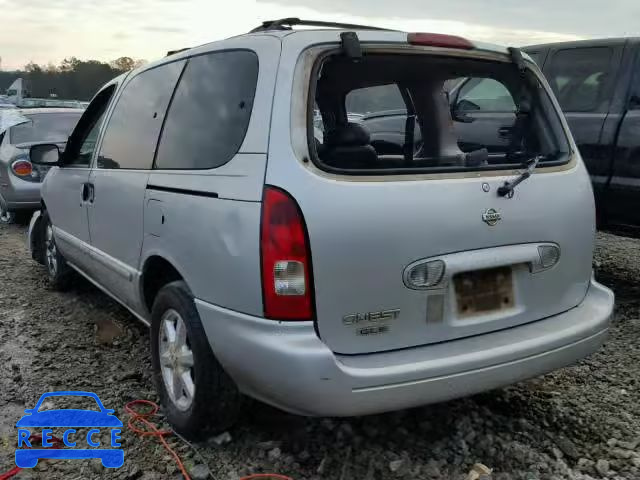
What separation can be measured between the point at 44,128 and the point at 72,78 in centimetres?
4146

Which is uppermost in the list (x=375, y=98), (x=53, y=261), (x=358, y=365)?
(x=375, y=98)

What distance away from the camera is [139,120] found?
3.48 metres

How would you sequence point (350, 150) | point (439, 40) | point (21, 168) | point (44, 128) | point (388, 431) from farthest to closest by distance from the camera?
point (44, 128) < point (21, 168) < point (350, 150) < point (388, 431) < point (439, 40)

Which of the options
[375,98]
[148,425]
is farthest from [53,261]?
[375,98]

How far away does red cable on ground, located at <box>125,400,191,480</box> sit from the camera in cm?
267

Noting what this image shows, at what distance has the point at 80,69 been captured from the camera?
46.7 meters

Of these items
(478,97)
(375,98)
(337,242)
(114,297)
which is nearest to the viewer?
(337,242)

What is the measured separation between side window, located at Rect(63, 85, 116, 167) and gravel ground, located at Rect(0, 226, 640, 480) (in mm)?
1240

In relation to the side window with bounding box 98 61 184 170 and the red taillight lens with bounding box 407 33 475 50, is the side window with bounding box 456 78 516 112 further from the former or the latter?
the side window with bounding box 98 61 184 170

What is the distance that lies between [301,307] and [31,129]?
25.9ft

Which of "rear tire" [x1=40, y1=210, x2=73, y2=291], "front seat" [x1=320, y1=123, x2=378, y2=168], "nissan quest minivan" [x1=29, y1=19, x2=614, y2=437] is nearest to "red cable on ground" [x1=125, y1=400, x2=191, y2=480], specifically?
"nissan quest minivan" [x1=29, y1=19, x2=614, y2=437]

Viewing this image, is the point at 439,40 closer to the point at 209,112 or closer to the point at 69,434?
the point at 209,112

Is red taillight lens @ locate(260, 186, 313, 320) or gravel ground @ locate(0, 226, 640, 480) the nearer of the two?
red taillight lens @ locate(260, 186, 313, 320)

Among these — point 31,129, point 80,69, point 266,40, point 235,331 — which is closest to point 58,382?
point 235,331
